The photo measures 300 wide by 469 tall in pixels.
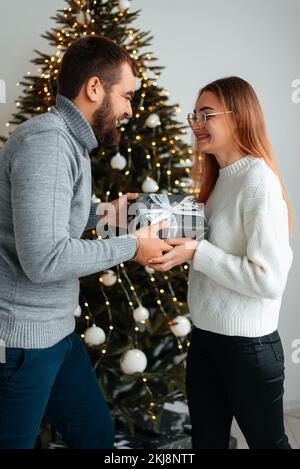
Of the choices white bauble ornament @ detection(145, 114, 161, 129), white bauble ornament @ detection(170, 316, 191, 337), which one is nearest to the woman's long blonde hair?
white bauble ornament @ detection(145, 114, 161, 129)

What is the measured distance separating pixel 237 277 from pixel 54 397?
665mm

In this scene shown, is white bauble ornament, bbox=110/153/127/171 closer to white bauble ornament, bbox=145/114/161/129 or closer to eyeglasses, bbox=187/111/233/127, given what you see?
white bauble ornament, bbox=145/114/161/129

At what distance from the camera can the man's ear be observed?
1.36m

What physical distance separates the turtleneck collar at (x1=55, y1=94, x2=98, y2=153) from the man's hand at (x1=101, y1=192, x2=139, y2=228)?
1.20 ft

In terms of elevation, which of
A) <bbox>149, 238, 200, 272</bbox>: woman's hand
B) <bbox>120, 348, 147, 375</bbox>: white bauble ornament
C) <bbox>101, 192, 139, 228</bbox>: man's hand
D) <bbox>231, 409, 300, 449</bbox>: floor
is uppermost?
<bbox>101, 192, 139, 228</bbox>: man's hand

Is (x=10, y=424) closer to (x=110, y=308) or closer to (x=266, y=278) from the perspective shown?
(x=266, y=278)

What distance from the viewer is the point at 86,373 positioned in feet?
5.08

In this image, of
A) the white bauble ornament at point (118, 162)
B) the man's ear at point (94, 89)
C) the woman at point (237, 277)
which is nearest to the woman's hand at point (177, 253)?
the woman at point (237, 277)

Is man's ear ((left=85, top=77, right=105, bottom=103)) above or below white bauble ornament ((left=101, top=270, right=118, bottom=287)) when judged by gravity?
above

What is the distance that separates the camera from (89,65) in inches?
53.5

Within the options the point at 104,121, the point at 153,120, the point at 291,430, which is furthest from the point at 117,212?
the point at 291,430

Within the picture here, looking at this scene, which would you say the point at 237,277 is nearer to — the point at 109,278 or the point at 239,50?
the point at 109,278

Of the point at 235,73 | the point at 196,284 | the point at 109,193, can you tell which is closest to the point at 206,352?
the point at 196,284

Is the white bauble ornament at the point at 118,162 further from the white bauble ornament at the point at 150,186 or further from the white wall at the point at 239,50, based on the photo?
the white wall at the point at 239,50
